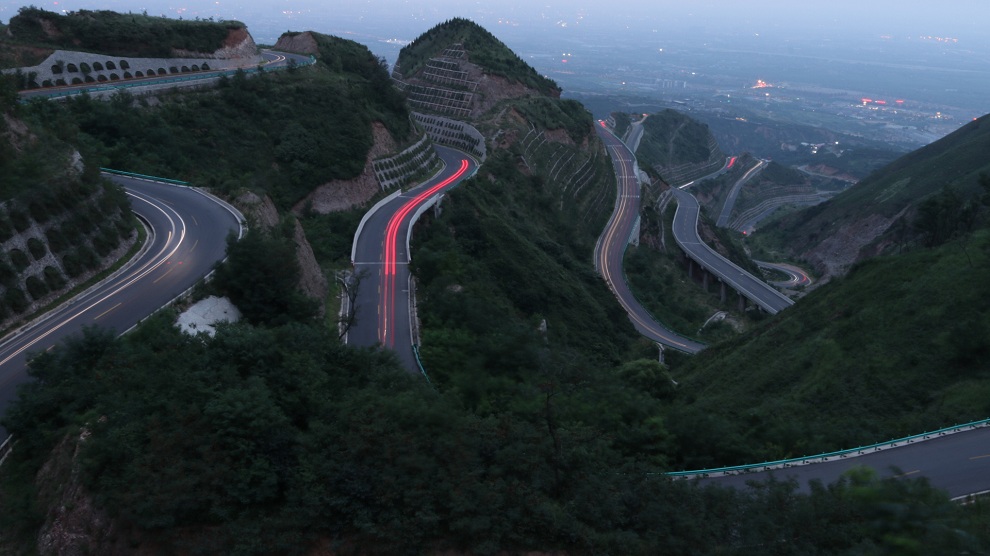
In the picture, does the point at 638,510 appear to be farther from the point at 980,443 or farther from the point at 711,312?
the point at 711,312

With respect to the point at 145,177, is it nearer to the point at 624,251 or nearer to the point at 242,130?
the point at 242,130

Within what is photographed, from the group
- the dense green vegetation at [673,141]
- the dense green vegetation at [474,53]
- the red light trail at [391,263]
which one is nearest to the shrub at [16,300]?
the red light trail at [391,263]

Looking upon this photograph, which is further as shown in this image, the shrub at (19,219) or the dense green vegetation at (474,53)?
the dense green vegetation at (474,53)

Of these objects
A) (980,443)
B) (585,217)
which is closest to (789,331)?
(980,443)

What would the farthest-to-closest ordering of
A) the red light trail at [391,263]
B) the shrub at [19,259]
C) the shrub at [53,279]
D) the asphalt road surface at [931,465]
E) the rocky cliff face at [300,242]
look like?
the red light trail at [391,263]
the rocky cliff face at [300,242]
the shrub at [53,279]
the shrub at [19,259]
the asphalt road surface at [931,465]

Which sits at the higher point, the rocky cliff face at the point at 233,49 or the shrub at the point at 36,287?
the rocky cliff face at the point at 233,49

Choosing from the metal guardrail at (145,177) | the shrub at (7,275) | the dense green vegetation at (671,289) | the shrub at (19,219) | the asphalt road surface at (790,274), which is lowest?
the asphalt road surface at (790,274)

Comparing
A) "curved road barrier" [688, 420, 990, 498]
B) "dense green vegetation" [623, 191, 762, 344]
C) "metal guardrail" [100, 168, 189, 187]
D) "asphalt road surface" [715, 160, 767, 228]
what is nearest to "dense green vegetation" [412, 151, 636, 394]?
"dense green vegetation" [623, 191, 762, 344]

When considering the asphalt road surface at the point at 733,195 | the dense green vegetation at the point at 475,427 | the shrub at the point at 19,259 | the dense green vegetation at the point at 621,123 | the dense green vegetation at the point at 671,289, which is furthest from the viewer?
the dense green vegetation at the point at 621,123

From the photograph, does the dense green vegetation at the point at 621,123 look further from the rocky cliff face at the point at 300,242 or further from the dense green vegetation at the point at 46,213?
the dense green vegetation at the point at 46,213

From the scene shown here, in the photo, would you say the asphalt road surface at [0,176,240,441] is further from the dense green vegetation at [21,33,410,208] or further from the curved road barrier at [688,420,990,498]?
the curved road barrier at [688,420,990,498]
